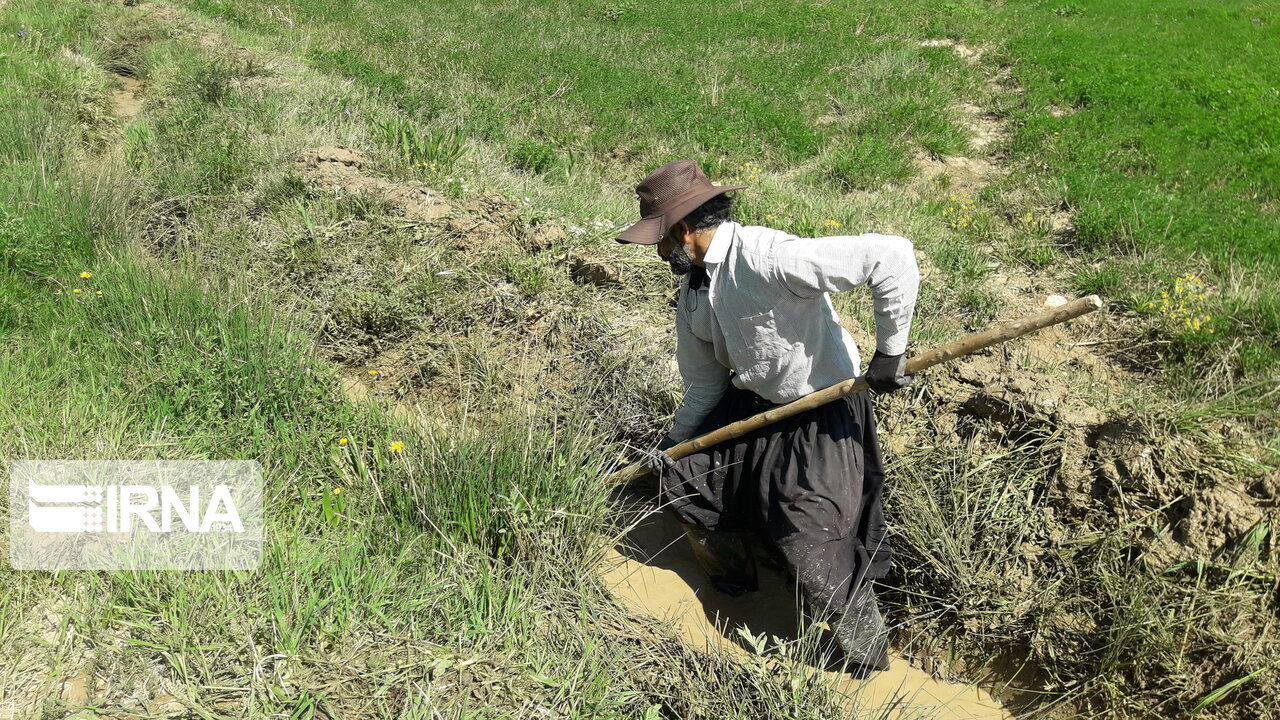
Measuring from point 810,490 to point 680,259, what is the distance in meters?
1.00

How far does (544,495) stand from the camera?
353 cm

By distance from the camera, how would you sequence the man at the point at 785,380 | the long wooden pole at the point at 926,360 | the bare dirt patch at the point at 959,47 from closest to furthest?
the long wooden pole at the point at 926,360, the man at the point at 785,380, the bare dirt patch at the point at 959,47

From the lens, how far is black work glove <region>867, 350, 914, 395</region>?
3.00 m

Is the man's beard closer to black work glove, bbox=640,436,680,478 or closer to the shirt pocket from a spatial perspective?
the shirt pocket

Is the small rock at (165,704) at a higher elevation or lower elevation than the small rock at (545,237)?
lower

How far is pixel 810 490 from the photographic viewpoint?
335 centimetres

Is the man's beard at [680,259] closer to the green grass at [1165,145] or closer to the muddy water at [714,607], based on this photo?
the muddy water at [714,607]

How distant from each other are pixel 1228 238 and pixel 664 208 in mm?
4259

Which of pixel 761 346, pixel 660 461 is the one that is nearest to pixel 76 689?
pixel 660 461

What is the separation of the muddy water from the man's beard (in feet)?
4.48

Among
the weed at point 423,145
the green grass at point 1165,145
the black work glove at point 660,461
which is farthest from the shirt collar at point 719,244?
the weed at point 423,145

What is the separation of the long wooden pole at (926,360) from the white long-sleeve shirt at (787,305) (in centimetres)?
9

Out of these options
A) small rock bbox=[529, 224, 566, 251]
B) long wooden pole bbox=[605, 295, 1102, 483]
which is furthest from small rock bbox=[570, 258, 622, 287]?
long wooden pole bbox=[605, 295, 1102, 483]

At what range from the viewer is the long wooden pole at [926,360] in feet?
9.19
